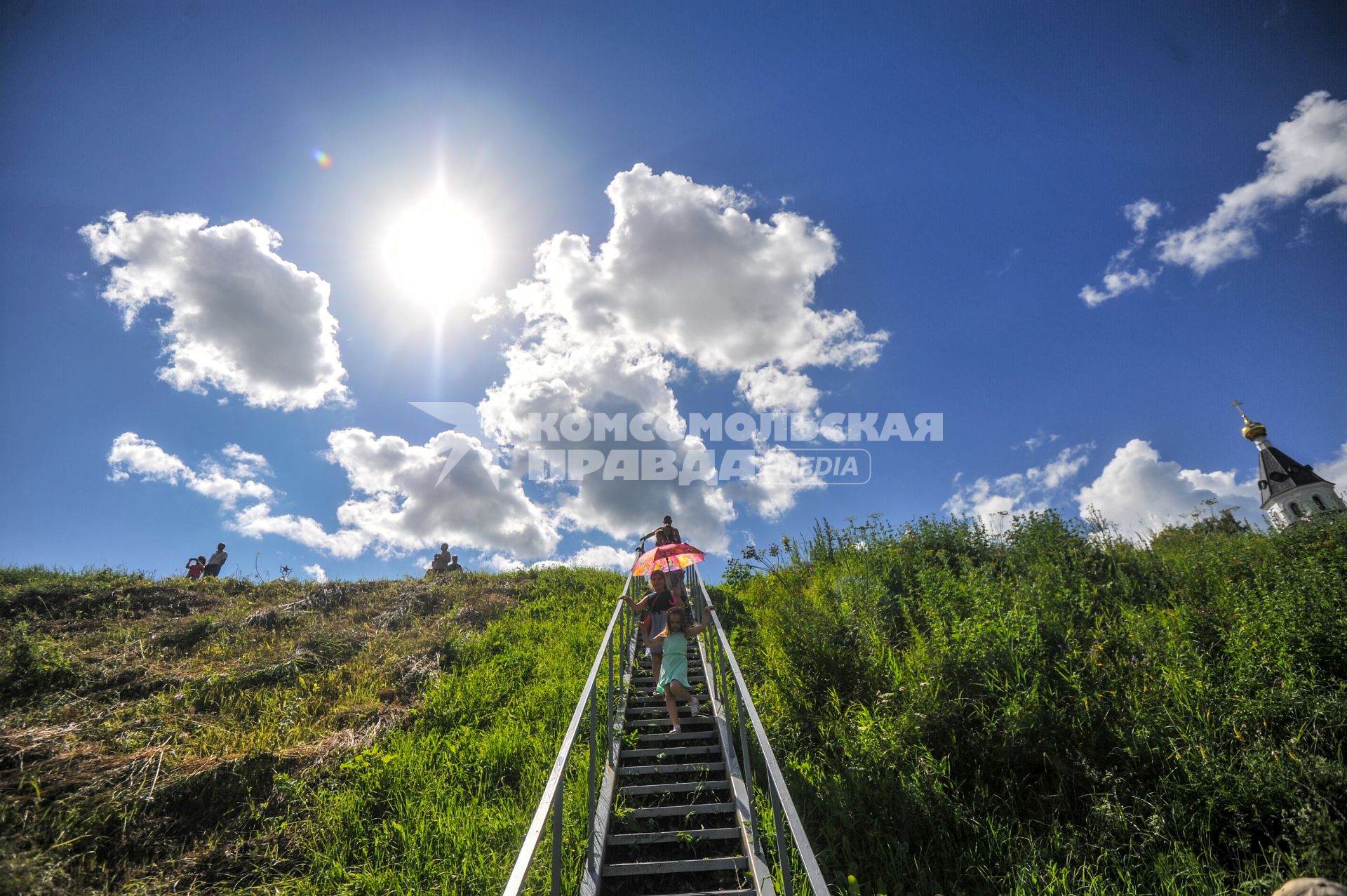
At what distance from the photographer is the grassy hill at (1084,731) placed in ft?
12.9

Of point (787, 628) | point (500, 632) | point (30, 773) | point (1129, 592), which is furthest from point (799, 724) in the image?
point (30, 773)

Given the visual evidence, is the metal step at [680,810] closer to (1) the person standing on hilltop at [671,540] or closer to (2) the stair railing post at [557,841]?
(2) the stair railing post at [557,841]

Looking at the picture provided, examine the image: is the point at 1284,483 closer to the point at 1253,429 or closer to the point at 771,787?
the point at 1253,429

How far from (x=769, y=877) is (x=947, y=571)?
5.78 metres

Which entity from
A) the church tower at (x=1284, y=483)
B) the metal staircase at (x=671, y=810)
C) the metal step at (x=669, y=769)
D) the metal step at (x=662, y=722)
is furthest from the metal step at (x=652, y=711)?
the church tower at (x=1284, y=483)

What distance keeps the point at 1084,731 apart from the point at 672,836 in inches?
155

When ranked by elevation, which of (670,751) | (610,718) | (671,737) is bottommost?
(670,751)

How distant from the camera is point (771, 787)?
3986 millimetres

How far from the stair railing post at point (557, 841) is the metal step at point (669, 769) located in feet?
7.13

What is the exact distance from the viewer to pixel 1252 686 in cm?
455

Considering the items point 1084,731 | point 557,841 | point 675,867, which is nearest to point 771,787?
point 675,867

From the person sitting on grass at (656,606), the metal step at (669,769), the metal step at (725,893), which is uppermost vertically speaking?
the person sitting on grass at (656,606)

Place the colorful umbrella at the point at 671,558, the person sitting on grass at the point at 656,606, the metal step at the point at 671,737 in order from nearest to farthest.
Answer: the metal step at the point at 671,737
the person sitting on grass at the point at 656,606
the colorful umbrella at the point at 671,558

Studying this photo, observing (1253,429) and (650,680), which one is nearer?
(650,680)
